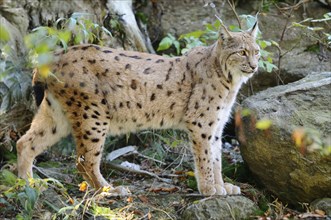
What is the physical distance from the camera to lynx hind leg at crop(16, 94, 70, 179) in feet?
17.9

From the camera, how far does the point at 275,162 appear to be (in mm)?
5086

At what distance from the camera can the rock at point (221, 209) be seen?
483cm

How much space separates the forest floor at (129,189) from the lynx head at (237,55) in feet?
3.91

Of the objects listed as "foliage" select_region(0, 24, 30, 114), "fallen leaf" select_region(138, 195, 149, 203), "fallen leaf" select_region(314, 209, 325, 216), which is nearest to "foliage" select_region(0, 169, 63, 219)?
"fallen leaf" select_region(138, 195, 149, 203)

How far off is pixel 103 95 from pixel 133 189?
1128mm

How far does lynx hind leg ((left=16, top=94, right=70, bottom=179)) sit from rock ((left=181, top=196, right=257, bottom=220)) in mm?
1638

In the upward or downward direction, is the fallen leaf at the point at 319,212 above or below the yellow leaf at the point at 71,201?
below

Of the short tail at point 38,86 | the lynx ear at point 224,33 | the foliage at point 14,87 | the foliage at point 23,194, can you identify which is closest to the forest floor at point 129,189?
the foliage at point 23,194

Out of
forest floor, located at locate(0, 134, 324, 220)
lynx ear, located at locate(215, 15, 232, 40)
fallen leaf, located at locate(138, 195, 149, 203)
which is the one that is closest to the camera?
forest floor, located at locate(0, 134, 324, 220)

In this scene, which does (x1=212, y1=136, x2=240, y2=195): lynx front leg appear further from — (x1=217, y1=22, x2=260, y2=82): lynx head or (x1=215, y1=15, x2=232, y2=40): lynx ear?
(x1=215, y1=15, x2=232, y2=40): lynx ear

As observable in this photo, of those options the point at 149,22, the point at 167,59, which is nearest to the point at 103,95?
the point at 167,59

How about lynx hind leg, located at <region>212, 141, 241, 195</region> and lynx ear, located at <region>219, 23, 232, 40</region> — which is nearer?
lynx hind leg, located at <region>212, 141, 241, 195</region>

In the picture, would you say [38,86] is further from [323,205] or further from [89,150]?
[323,205]

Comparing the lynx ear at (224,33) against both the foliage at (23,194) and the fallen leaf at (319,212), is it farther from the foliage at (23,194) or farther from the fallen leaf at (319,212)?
the foliage at (23,194)
